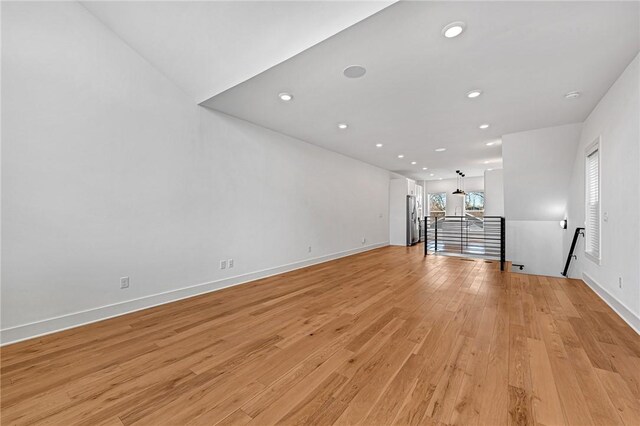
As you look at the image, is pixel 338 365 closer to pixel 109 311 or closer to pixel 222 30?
pixel 109 311

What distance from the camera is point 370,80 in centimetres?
309

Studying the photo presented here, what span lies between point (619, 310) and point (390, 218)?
6624 mm

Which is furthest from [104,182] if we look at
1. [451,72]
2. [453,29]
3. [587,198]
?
[587,198]

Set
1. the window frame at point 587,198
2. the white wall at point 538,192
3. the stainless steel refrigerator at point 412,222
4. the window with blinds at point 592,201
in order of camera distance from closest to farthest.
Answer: the window frame at point 587,198, the window with blinds at point 592,201, the white wall at point 538,192, the stainless steel refrigerator at point 412,222

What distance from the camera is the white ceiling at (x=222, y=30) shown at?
221cm

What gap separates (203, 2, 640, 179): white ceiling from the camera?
2.12 m

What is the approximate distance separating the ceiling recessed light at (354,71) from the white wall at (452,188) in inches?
421

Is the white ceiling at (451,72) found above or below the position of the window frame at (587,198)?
above

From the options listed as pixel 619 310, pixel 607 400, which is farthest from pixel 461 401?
pixel 619 310

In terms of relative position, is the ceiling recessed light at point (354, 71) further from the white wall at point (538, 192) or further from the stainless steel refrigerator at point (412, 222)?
the stainless steel refrigerator at point (412, 222)

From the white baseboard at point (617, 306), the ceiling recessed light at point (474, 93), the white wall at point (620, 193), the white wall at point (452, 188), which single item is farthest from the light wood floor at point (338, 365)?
the white wall at point (452, 188)

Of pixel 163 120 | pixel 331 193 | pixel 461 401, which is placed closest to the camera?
pixel 461 401

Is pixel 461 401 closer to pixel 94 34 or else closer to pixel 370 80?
pixel 370 80

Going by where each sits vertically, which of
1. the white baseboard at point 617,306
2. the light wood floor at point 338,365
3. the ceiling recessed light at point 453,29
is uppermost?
the ceiling recessed light at point 453,29
